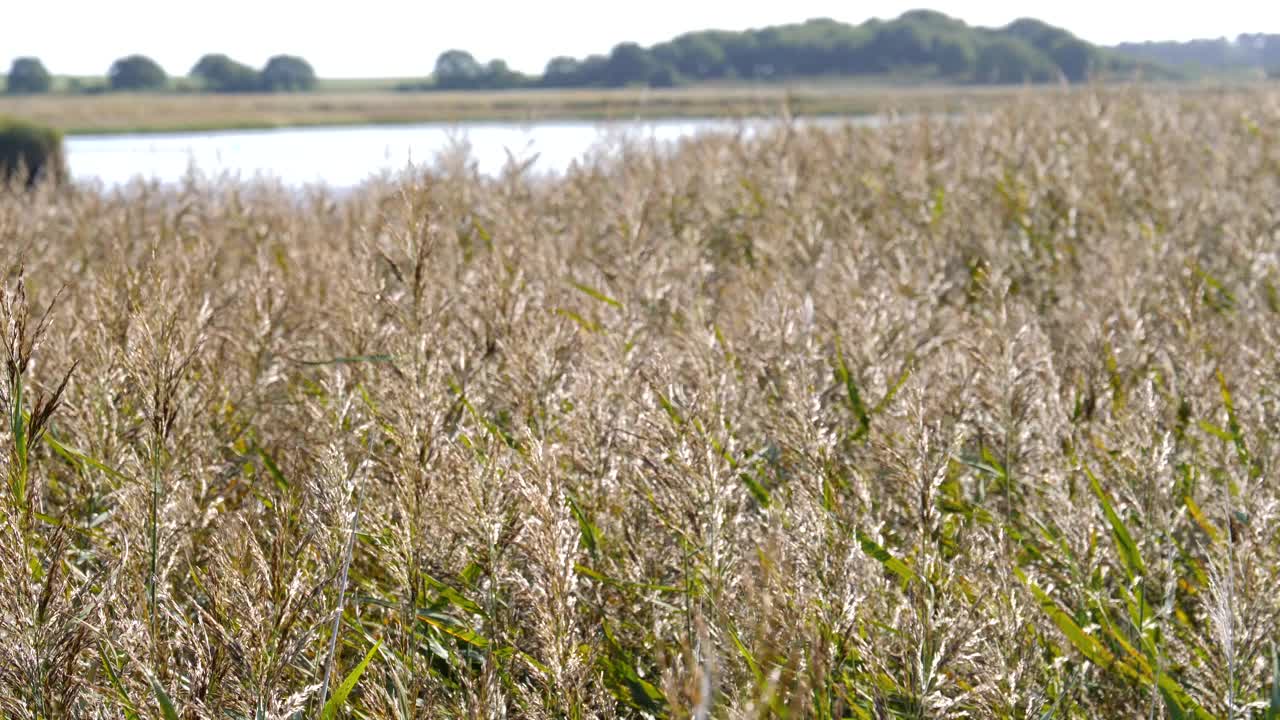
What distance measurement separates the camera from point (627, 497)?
2092 mm

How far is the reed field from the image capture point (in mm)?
1408

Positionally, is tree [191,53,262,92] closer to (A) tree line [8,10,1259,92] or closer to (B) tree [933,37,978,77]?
(A) tree line [8,10,1259,92]

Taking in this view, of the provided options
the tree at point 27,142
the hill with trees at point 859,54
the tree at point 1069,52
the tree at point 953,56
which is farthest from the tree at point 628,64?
the tree at point 27,142

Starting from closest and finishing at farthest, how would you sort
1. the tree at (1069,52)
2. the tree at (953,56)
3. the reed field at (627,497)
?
the reed field at (627,497) → the tree at (953,56) → the tree at (1069,52)

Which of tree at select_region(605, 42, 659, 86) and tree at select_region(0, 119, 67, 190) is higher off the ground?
tree at select_region(605, 42, 659, 86)

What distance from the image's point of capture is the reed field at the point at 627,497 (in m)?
1.41

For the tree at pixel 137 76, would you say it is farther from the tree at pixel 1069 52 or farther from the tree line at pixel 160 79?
the tree at pixel 1069 52

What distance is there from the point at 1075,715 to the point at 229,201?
5.34 m

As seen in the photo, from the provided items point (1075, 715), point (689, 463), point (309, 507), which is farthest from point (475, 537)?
point (1075, 715)

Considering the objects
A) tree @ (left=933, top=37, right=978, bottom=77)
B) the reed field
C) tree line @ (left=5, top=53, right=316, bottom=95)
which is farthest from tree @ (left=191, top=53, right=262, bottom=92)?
the reed field

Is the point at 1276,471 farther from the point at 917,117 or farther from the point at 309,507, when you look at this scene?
the point at 917,117

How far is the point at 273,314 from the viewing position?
2.98 m

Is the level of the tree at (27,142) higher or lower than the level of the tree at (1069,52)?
lower

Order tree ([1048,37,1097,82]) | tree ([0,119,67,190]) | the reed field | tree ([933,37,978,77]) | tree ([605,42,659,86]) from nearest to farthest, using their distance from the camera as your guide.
A: the reed field → tree ([0,119,67,190]) → tree ([605,42,659,86]) → tree ([933,37,978,77]) → tree ([1048,37,1097,82])
